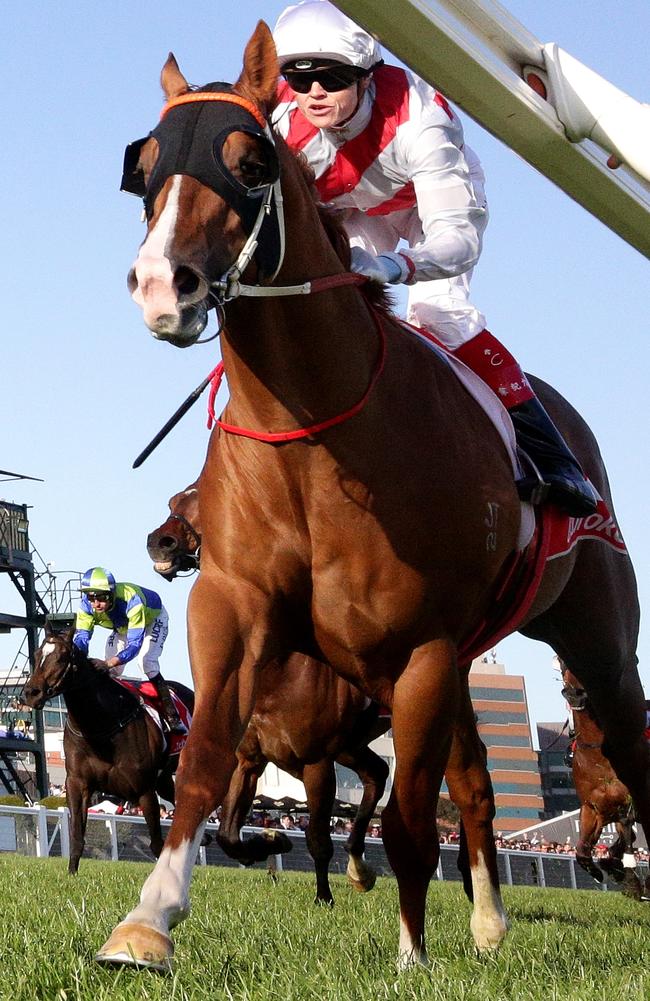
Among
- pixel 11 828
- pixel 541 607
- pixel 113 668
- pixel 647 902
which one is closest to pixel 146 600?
pixel 113 668

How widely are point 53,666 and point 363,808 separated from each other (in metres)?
3.29

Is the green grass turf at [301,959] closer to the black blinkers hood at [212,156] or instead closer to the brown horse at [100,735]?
the black blinkers hood at [212,156]

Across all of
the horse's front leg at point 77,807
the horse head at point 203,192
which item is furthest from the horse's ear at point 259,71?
the horse's front leg at point 77,807

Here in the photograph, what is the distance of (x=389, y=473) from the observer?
4.31 meters

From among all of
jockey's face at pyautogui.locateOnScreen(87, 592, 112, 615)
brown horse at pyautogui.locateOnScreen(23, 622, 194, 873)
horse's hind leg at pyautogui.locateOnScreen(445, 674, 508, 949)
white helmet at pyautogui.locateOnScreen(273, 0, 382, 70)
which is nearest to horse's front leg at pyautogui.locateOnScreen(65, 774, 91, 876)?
brown horse at pyautogui.locateOnScreen(23, 622, 194, 873)

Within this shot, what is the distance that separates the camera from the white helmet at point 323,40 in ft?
15.9

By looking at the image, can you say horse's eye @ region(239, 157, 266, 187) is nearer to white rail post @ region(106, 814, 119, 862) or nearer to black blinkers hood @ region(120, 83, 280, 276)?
black blinkers hood @ region(120, 83, 280, 276)

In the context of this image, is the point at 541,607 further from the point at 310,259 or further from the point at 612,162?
the point at 612,162

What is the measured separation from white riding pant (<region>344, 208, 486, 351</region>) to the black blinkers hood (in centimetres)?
150

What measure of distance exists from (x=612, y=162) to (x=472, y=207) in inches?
87.4

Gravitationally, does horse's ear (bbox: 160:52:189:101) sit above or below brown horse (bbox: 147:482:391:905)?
above

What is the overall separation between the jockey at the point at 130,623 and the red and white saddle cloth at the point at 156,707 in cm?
8

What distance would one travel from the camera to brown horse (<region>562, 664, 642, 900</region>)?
13320mm

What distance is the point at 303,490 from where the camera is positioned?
166 inches
